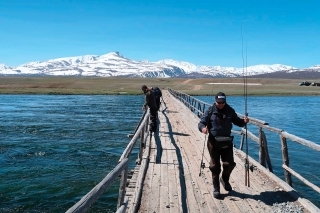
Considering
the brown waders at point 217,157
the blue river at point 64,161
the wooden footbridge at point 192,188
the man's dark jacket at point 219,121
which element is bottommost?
the blue river at point 64,161

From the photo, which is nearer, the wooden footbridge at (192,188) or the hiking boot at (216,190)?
the wooden footbridge at (192,188)

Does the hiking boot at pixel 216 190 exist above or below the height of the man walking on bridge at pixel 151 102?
below

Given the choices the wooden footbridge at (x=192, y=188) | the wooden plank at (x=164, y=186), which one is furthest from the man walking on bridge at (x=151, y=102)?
the wooden footbridge at (x=192, y=188)

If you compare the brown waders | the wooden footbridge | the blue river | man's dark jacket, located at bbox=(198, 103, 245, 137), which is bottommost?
the blue river

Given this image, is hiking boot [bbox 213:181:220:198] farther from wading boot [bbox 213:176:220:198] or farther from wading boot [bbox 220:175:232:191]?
wading boot [bbox 220:175:232:191]

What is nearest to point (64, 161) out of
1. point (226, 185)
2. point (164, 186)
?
point (164, 186)

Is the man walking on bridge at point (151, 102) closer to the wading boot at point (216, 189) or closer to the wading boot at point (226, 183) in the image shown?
the wading boot at point (226, 183)

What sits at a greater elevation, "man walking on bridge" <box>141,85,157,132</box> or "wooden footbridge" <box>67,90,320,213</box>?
"man walking on bridge" <box>141,85,157,132</box>

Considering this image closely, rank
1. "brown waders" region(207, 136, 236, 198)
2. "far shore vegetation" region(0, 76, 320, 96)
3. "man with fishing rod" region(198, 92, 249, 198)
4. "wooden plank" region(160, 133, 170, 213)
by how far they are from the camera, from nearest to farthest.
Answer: "wooden plank" region(160, 133, 170, 213), "man with fishing rod" region(198, 92, 249, 198), "brown waders" region(207, 136, 236, 198), "far shore vegetation" region(0, 76, 320, 96)

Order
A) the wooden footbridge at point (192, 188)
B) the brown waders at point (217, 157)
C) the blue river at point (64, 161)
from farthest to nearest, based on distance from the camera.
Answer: the blue river at point (64, 161) → the brown waders at point (217, 157) → the wooden footbridge at point (192, 188)

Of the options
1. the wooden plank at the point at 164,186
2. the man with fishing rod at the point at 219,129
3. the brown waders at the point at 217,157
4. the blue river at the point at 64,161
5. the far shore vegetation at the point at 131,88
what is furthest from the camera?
the far shore vegetation at the point at 131,88

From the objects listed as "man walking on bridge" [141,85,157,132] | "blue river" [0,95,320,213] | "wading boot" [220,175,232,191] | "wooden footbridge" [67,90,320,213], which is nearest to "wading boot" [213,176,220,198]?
"wooden footbridge" [67,90,320,213]

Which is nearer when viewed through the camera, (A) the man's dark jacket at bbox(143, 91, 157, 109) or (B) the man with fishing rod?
(B) the man with fishing rod

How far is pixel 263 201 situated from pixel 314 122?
2559cm
